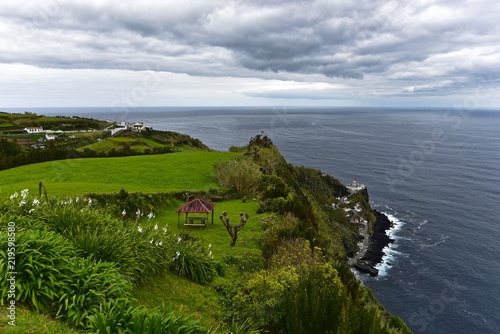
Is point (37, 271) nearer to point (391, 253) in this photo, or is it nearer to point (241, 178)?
point (241, 178)

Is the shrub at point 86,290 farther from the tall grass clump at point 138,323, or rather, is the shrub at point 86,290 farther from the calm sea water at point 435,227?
the calm sea water at point 435,227

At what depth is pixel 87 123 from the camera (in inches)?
3595

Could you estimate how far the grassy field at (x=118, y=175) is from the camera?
80.7 feet

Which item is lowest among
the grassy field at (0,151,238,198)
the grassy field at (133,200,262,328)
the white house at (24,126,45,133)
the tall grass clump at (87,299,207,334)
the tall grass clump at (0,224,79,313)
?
the grassy field at (133,200,262,328)

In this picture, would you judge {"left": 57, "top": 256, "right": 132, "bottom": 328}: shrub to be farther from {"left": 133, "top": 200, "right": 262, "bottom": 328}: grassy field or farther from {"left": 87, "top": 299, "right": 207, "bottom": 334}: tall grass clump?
{"left": 133, "top": 200, "right": 262, "bottom": 328}: grassy field

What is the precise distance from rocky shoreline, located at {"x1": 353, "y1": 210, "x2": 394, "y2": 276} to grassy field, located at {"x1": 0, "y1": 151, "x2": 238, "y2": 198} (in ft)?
80.3

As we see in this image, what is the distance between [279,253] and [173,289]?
4976 millimetres

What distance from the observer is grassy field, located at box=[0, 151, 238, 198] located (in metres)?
24.6

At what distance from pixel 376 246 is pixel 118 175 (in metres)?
38.9

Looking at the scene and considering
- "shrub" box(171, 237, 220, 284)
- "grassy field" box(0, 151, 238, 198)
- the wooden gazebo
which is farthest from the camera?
"grassy field" box(0, 151, 238, 198)

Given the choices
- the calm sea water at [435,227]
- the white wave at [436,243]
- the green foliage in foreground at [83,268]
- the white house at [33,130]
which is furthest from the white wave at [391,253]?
the white house at [33,130]

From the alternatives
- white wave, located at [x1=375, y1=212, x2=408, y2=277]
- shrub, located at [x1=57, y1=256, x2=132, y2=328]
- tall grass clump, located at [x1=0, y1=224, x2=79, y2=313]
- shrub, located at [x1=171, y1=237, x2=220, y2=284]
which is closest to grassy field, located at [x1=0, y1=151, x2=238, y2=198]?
shrub, located at [x1=171, y1=237, x2=220, y2=284]

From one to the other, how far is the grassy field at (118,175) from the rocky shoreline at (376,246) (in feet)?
80.3

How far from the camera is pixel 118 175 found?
97.4 feet
